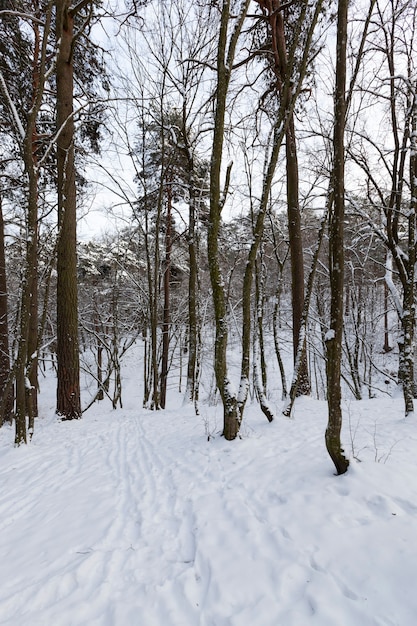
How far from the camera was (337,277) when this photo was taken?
2.95m

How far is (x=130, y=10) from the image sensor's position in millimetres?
6578

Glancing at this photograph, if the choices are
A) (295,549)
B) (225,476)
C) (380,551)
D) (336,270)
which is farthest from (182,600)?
(336,270)

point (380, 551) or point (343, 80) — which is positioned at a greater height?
point (343, 80)

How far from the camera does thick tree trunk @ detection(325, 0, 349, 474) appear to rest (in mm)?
2873

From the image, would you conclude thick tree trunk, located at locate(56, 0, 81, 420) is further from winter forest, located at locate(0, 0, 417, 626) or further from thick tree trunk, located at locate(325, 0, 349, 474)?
thick tree trunk, located at locate(325, 0, 349, 474)

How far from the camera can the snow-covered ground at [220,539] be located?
5.53 feet

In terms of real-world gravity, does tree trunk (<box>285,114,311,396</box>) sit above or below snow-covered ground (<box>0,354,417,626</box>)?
above

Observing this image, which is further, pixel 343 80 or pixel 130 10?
pixel 130 10

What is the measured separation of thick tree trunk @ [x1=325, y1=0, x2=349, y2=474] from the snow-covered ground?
11.8 inches

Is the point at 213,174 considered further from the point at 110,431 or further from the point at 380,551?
the point at 110,431

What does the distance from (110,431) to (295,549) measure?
17.9 ft

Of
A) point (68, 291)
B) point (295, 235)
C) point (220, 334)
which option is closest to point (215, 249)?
point (220, 334)

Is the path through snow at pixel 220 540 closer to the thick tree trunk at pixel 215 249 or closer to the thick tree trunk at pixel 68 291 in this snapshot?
the thick tree trunk at pixel 215 249

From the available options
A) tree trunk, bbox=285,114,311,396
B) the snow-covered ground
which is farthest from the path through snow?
tree trunk, bbox=285,114,311,396
